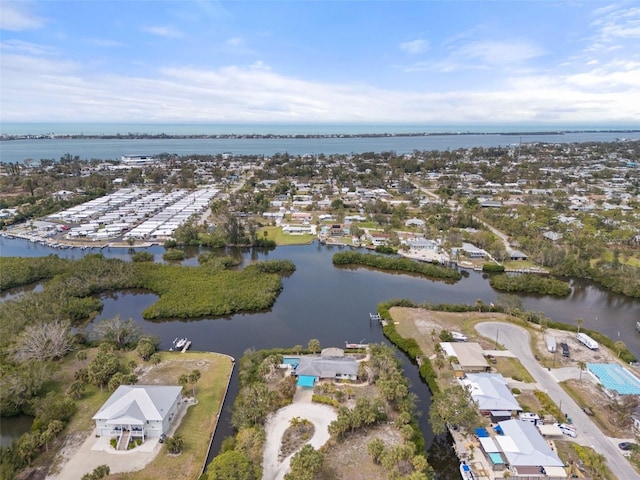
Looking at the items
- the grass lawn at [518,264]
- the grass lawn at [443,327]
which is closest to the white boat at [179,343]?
the grass lawn at [443,327]

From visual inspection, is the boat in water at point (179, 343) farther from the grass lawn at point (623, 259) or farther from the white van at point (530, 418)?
the grass lawn at point (623, 259)

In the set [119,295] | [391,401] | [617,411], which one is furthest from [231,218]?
[617,411]

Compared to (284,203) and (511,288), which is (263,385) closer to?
(511,288)

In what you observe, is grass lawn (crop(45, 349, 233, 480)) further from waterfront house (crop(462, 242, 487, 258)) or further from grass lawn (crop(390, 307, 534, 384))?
waterfront house (crop(462, 242, 487, 258))

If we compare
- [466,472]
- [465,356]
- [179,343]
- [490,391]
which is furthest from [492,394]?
[179,343]

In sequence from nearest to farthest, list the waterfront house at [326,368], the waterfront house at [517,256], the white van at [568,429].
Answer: the white van at [568,429]
the waterfront house at [326,368]
the waterfront house at [517,256]

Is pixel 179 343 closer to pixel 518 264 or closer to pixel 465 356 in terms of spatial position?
pixel 465 356
